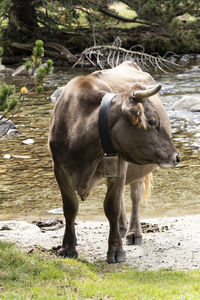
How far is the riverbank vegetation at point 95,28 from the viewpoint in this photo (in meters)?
26.3

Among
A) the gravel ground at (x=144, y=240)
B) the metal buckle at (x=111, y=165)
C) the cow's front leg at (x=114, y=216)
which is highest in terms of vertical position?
the metal buckle at (x=111, y=165)

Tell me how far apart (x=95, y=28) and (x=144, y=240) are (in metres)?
21.2

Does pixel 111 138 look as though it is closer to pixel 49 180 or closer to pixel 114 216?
pixel 114 216

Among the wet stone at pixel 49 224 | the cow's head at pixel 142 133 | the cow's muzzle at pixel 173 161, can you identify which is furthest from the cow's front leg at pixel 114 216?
the wet stone at pixel 49 224

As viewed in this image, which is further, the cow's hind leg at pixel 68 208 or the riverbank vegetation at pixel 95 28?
the riverbank vegetation at pixel 95 28

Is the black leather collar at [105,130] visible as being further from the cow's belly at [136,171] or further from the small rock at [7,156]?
the small rock at [7,156]

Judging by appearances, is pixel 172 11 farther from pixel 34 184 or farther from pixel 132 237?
pixel 132 237

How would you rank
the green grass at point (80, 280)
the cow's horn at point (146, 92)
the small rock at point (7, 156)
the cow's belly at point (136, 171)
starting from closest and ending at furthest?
the green grass at point (80, 280)
the cow's horn at point (146, 92)
the cow's belly at point (136, 171)
the small rock at point (7, 156)

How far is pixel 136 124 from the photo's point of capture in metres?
6.19

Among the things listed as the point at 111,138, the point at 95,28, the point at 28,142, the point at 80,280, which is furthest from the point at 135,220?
the point at 95,28

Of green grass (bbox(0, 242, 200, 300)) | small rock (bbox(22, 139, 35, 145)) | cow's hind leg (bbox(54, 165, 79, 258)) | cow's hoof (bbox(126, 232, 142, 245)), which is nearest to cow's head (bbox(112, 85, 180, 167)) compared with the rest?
cow's hind leg (bbox(54, 165, 79, 258))

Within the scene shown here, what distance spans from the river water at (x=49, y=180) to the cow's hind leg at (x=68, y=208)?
231 cm

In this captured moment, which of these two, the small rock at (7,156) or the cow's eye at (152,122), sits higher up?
the cow's eye at (152,122)

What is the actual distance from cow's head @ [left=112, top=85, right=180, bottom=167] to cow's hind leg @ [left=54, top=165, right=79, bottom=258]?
955mm
